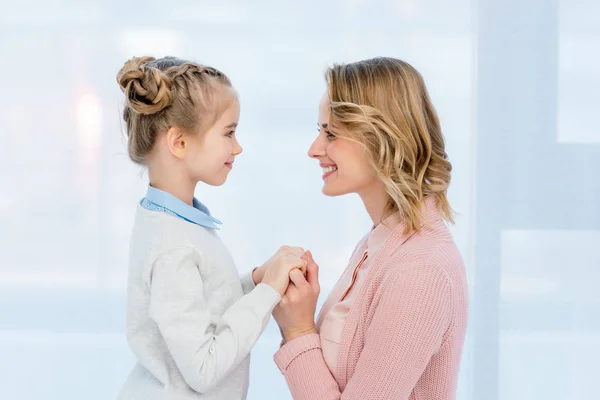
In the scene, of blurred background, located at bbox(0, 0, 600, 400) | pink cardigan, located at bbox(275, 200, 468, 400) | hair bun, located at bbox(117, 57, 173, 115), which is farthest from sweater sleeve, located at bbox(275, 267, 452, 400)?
blurred background, located at bbox(0, 0, 600, 400)

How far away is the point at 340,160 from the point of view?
1.47 meters

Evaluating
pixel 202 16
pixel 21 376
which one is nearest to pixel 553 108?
pixel 202 16

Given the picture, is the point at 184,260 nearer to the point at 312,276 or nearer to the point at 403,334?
the point at 312,276

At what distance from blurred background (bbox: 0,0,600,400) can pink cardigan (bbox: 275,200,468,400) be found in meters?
0.96

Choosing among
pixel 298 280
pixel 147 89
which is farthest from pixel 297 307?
pixel 147 89

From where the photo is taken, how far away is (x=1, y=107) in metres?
2.42

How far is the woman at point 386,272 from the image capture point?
132 centimetres

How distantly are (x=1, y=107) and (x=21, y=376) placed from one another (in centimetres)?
88

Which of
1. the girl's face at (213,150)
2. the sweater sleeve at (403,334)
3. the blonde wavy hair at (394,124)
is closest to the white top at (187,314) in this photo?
the girl's face at (213,150)

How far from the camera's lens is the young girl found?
134 centimetres

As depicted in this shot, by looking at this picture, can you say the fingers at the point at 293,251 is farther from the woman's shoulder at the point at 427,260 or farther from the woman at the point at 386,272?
the woman's shoulder at the point at 427,260

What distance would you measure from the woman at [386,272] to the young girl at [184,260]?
0.37 ft

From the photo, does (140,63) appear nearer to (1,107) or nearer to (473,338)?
(1,107)

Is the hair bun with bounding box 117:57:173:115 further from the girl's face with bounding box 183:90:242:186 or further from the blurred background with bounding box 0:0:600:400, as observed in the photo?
the blurred background with bounding box 0:0:600:400
